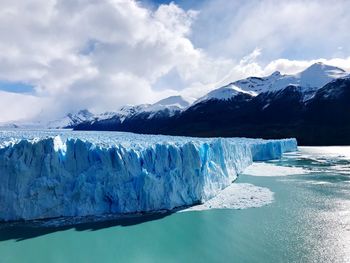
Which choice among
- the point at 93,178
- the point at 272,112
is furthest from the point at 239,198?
the point at 272,112

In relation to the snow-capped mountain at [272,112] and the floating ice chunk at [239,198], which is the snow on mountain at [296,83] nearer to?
the snow-capped mountain at [272,112]

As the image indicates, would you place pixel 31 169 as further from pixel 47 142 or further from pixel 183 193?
pixel 183 193

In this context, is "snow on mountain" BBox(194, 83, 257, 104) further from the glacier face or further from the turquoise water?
the turquoise water

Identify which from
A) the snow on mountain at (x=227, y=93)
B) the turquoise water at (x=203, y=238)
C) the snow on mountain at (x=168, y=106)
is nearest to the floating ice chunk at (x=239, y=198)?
the turquoise water at (x=203, y=238)

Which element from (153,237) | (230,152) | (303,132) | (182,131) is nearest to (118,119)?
(182,131)

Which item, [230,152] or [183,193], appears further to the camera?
[230,152]

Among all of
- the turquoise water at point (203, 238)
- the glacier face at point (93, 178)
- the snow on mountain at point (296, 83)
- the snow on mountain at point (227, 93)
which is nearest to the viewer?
the turquoise water at point (203, 238)
